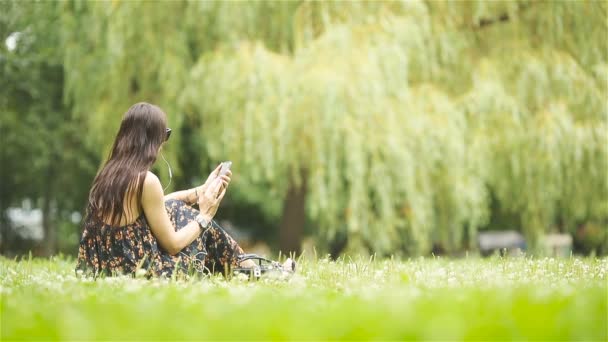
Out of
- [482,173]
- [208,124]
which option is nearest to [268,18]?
[208,124]

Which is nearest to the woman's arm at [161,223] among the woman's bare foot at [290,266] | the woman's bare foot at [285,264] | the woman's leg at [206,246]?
the woman's leg at [206,246]

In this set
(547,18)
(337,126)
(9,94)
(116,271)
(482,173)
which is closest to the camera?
(116,271)

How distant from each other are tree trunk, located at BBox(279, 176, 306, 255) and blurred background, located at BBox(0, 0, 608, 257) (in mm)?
22

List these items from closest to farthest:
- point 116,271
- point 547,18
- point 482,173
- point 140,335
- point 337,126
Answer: point 140,335 → point 116,271 → point 337,126 → point 482,173 → point 547,18

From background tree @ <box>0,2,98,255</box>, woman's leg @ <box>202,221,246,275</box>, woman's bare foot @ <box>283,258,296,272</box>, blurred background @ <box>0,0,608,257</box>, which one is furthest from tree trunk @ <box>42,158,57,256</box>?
woman's bare foot @ <box>283,258,296,272</box>

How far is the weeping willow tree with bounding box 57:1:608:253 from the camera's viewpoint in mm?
7348

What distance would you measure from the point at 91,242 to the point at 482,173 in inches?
213

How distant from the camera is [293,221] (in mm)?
9844

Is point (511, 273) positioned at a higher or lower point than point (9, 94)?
lower

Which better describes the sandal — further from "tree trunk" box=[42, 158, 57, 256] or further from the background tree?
"tree trunk" box=[42, 158, 57, 256]

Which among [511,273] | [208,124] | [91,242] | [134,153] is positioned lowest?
[511,273]

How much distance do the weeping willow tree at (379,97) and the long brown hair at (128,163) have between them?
353 cm

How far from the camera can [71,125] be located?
1107 centimetres

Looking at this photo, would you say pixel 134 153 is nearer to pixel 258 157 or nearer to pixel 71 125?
pixel 258 157
